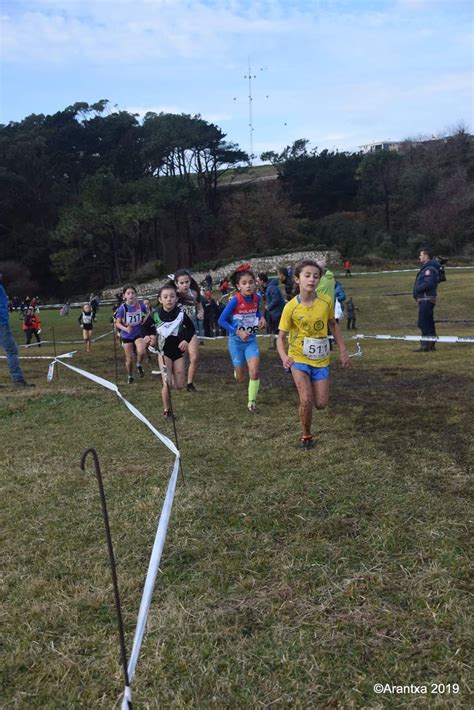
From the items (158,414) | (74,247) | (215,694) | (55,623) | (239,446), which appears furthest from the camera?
(74,247)

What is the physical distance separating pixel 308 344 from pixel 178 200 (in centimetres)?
4982

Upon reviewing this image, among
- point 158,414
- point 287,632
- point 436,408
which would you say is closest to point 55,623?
point 287,632

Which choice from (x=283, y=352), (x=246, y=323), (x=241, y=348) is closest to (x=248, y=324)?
(x=246, y=323)

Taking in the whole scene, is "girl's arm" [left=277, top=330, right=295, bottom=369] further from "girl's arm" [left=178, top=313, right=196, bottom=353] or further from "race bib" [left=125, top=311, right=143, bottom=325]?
"race bib" [left=125, top=311, right=143, bottom=325]

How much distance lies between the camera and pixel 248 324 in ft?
24.3

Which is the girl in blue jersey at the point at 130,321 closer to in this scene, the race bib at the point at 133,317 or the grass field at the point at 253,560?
the race bib at the point at 133,317

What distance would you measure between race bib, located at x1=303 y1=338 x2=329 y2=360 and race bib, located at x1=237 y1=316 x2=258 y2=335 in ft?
6.20

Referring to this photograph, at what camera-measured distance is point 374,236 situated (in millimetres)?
53812

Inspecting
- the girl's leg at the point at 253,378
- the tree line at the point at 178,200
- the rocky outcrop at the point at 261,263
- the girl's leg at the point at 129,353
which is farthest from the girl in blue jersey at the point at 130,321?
the tree line at the point at 178,200

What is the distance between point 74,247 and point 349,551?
52367mm

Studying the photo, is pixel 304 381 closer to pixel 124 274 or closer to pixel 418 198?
pixel 124 274

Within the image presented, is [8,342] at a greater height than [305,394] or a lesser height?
greater

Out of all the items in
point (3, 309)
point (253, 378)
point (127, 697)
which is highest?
point (3, 309)

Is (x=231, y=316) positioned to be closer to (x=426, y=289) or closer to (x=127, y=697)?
(x=127, y=697)
